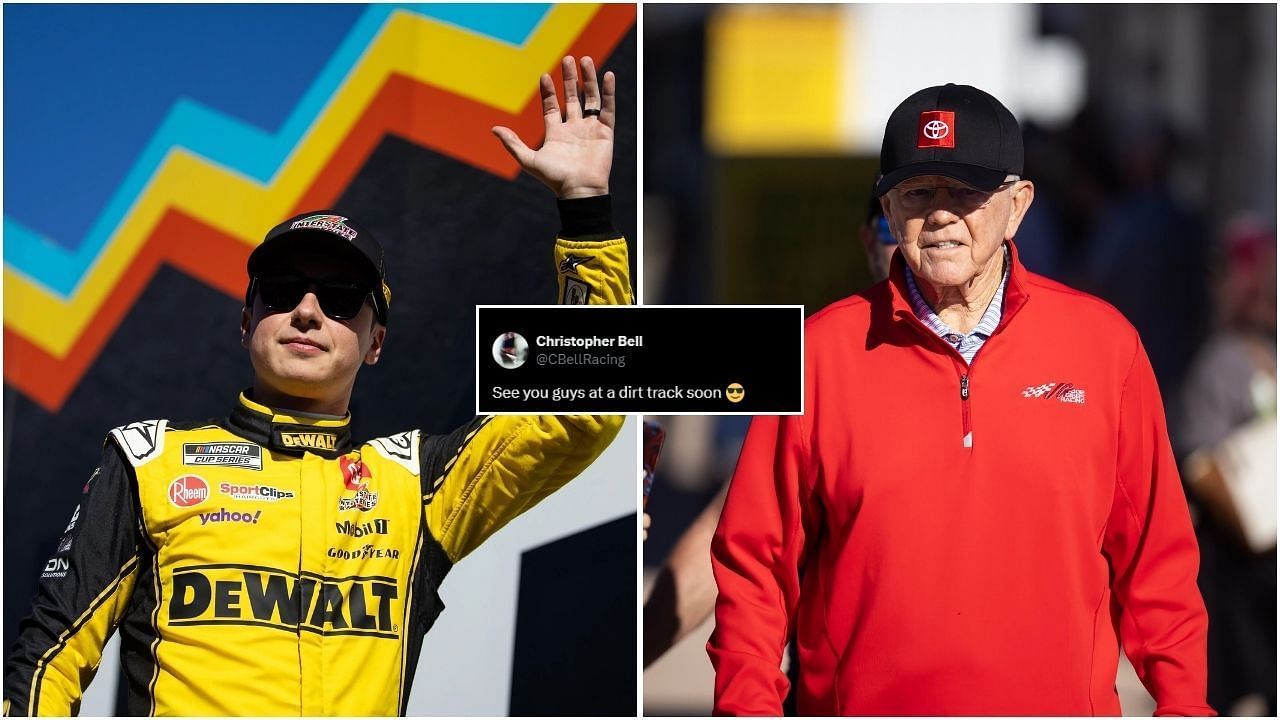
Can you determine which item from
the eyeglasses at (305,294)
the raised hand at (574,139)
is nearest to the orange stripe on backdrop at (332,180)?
the raised hand at (574,139)

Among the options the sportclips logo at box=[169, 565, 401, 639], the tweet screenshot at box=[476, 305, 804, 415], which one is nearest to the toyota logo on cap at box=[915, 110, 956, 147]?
the tweet screenshot at box=[476, 305, 804, 415]

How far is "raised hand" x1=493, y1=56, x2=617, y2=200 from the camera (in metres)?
3.60

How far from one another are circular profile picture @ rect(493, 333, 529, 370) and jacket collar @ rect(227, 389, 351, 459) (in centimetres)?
35

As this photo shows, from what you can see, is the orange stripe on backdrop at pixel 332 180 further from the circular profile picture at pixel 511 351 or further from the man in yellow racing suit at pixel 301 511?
the circular profile picture at pixel 511 351

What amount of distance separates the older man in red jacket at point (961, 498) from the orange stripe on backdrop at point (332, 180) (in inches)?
36.1

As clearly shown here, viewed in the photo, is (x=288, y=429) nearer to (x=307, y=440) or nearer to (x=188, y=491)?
(x=307, y=440)

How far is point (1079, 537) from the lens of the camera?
331cm

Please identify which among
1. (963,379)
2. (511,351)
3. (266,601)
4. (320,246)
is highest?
(320,246)

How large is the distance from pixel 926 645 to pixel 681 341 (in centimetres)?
78

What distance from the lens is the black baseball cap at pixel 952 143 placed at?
11.1 ft

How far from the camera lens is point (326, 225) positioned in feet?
11.7

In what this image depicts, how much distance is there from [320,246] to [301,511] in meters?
0.53

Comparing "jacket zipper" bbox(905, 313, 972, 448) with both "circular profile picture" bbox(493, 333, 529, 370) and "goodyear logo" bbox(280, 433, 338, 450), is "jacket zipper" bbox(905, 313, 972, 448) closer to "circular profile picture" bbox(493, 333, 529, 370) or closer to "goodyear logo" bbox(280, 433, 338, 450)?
"circular profile picture" bbox(493, 333, 529, 370)

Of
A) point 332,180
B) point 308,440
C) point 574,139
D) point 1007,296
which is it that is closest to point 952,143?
point 1007,296
